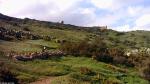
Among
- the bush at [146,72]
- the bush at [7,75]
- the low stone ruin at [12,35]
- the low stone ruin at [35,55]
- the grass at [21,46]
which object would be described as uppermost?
the low stone ruin at [12,35]

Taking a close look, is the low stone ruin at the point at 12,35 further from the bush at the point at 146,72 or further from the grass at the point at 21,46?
the bush at the point at 146,72

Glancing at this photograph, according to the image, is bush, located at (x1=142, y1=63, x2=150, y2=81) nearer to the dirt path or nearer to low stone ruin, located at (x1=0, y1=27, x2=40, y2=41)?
Result: the dirt path

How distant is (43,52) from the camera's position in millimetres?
46906

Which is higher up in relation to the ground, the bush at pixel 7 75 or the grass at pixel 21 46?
the grass at pixel 21 46

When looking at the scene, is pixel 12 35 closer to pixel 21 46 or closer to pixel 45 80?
pixel 21 46

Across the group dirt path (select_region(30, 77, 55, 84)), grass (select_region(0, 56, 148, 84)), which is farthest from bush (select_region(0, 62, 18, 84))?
dirt path (select_region(30, 77, 55, 84))

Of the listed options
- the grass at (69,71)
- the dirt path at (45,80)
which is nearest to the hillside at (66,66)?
the grass at (69,71)

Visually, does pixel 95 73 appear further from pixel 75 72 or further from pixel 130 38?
pixel 130 38

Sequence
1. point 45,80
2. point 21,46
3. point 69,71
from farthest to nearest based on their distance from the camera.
A: point 21,46, point 69,71, point 45,80

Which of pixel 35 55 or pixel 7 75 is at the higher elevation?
pixel 35 55

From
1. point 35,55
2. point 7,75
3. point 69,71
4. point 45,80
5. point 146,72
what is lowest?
point 146,72

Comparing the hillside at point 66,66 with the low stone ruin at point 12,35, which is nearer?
the hillside at point 66,66

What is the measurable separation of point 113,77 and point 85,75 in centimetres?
303

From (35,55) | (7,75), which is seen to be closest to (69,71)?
(35,55)
